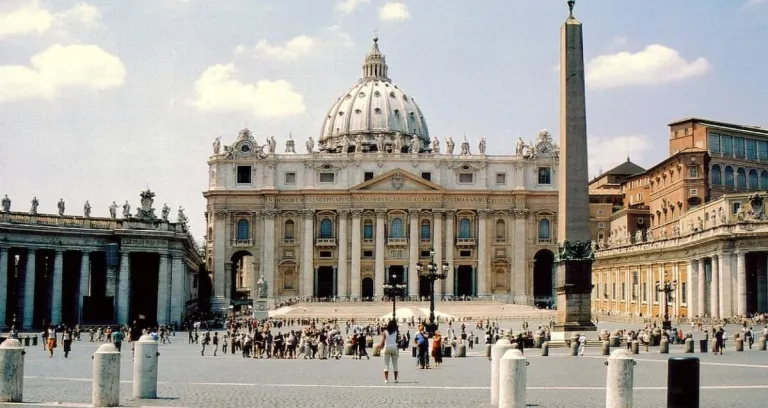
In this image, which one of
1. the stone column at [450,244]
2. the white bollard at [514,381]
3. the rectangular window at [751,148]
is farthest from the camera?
the stone column at [450,244]

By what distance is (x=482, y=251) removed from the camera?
97375 mm

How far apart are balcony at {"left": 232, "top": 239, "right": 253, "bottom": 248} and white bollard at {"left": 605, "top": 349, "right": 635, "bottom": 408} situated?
8671 cm

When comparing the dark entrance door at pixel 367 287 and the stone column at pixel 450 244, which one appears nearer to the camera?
the stone column at pixel 450 244

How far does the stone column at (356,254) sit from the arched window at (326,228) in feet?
8.08

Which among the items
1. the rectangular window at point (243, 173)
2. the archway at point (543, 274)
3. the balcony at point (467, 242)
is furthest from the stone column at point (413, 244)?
the rectangular window at point (243, 173)

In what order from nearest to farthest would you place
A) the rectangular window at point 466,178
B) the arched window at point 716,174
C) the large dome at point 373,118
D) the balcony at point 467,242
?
the arched window at point 716,174 < the balcony at point 467,242 < the rectangular window at point 466,178 < the large dome at point 373,118

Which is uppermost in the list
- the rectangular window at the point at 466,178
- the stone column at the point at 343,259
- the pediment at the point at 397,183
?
the rectangular window at the point at 466,178

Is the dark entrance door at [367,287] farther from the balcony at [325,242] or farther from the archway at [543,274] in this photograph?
the archway at [543,274]

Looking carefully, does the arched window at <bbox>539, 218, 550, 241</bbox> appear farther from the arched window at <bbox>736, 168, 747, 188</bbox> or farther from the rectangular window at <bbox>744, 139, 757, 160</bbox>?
the rectangular window at <bbox>744, 139, 757, 160</bbox>

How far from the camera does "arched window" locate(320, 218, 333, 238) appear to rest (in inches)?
3858

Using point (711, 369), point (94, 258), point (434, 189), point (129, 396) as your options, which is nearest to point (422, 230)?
point (434, 189)

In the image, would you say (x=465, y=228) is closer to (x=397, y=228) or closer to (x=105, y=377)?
(x=397, y=228)

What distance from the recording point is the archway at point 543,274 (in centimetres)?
10047

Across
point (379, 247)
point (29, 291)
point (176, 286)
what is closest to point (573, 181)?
point (29, 291)
